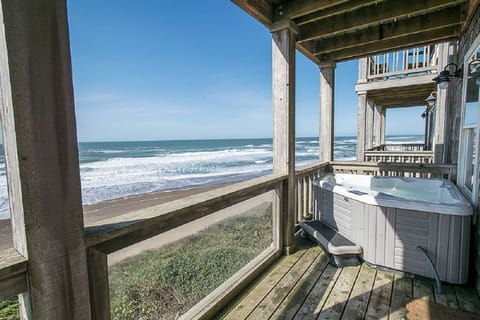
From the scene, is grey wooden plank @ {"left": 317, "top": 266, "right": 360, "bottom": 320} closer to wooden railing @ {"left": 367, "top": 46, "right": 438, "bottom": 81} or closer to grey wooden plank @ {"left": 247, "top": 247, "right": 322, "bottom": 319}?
grey wooden plank @ {"left": 247, "top": 247, "right": 322, "bottom": 319}

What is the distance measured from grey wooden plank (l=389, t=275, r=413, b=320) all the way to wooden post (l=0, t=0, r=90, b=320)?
6.94 feet

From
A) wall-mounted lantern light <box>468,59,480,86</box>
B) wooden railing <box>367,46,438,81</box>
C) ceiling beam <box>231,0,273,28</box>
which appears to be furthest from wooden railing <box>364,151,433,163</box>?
ceiling beam <box>231,0,273,28</box>

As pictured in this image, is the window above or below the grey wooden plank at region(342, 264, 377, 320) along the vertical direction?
above

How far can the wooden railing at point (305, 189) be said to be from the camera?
3430 mm

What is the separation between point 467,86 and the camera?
2.71 metres

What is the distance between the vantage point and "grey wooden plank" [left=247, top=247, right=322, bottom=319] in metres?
1.83

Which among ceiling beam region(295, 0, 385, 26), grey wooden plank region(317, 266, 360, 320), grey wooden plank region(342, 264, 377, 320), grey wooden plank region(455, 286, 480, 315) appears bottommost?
grey wooden plank region(317, 266, 360, 320)

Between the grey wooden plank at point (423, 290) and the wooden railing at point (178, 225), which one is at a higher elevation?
the wooden railing at point (178, 225)

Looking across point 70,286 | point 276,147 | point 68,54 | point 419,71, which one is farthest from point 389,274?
point 419,71

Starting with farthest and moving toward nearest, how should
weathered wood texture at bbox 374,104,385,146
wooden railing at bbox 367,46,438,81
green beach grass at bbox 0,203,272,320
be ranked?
weathered wood texture at bbox 374,104,385,146 → wooden railing at bbox 367,46,438,81 → green beach grass at bbox 0,203,272,320

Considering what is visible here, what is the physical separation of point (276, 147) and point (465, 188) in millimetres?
2229

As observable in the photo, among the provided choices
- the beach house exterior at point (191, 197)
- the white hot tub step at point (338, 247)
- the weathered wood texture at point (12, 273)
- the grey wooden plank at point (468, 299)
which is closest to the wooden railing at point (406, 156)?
the beach house exterior at point (191, 197)

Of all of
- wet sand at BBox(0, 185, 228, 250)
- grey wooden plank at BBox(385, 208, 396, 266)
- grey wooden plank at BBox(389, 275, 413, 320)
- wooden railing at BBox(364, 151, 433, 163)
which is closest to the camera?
grey wooden plank at BBox(389, 275, 413, 320)

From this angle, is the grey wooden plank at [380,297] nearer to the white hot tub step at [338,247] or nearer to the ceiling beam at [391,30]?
the white hot tub step at [338,247]
